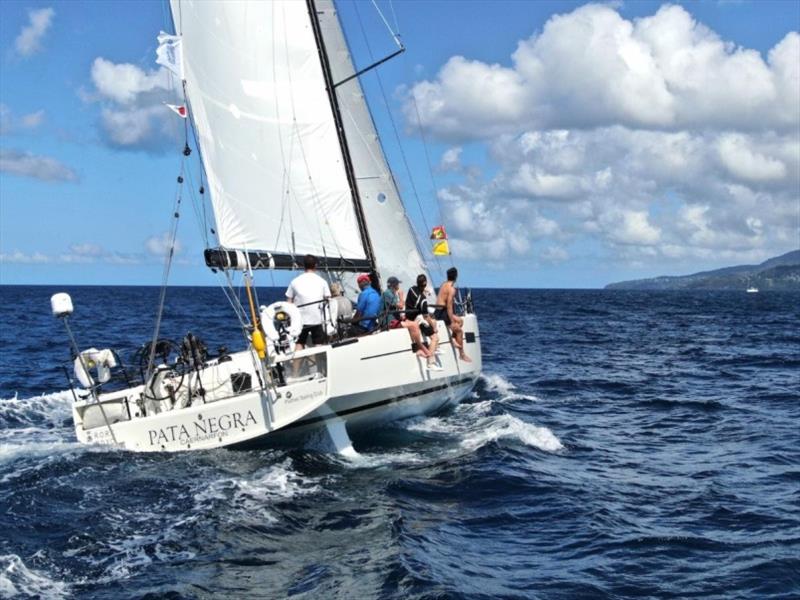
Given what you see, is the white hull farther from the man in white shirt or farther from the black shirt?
the man in white shirt

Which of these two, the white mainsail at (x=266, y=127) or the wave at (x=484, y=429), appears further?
the white mainsail at (x=266, y=127)

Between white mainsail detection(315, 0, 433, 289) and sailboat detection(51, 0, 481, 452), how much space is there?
24 mm

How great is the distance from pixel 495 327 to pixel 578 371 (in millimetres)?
18900

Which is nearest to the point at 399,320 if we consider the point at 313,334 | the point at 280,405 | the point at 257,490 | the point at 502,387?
the point at 313,334

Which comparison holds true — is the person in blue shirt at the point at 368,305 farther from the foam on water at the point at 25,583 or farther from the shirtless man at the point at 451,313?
the foam on water at the point at 25,583

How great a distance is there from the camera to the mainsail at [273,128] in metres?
13.4

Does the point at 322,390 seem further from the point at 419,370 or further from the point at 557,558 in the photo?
the point at 557,558

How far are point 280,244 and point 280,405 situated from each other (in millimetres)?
3739

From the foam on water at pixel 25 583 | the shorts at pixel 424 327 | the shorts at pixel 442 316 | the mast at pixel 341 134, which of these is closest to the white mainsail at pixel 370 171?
the mast at pixel 341 134

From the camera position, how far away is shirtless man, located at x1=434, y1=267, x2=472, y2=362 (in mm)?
→ 13594

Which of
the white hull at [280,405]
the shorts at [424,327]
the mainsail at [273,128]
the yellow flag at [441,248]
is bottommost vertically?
the white hull at [280,405]

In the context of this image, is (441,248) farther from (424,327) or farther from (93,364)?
(93,364)

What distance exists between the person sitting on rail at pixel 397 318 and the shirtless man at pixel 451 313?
63 centimetres

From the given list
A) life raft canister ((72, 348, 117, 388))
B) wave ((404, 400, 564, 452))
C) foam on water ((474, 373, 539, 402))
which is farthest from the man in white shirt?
foam on water ((474, 373, 539, 402))
